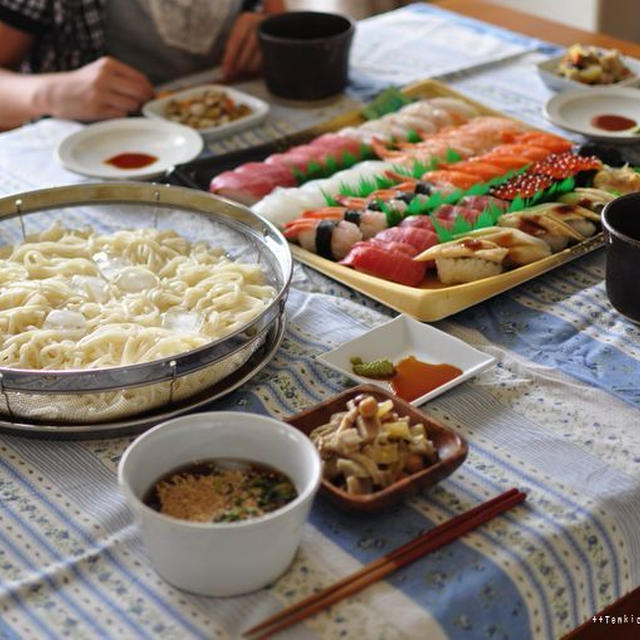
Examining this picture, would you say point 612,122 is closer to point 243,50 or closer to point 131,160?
point 243,50

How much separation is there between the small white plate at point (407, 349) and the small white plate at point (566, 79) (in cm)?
105

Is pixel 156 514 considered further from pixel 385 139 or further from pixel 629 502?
pixel 385 139

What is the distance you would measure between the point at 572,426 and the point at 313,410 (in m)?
0.33

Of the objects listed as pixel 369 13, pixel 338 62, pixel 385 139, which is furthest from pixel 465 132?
pixel 369 13

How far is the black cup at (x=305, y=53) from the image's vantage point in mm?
2230

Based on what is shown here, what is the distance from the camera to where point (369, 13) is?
4.54m

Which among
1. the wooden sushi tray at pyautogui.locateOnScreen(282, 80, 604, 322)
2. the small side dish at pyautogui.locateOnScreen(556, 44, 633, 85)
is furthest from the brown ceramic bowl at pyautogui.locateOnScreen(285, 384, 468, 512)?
the small side dish at pyautogui.locateOnScreen(556, 44, 633, 85)

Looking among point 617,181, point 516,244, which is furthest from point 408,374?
point 617,181

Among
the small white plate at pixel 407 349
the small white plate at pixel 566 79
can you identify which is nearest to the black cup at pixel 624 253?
the small white plate at pixel 407 349

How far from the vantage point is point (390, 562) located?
100cm

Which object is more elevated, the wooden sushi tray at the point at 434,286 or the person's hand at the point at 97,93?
the person's hand at the point at 97,93

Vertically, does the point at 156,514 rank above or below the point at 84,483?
above

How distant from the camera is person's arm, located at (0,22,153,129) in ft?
7.14

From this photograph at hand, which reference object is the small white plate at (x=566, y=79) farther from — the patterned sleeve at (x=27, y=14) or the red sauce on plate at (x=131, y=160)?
the patterned sleeve at (x=27, y=14)
